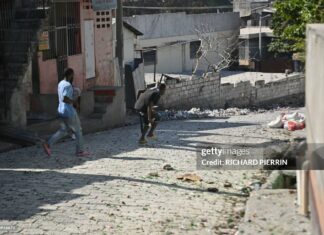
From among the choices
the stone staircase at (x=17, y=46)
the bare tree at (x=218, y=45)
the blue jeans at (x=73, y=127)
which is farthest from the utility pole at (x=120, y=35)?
the bare tree at (x=218, y=45)

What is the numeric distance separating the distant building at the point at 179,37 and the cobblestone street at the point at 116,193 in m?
21.1

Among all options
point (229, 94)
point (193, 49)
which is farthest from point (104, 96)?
point (193, 49)

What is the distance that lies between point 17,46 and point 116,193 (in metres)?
6.07

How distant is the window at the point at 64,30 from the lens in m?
14.9

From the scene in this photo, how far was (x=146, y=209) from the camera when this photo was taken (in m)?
6.84

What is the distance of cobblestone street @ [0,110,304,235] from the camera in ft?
→ 20.4

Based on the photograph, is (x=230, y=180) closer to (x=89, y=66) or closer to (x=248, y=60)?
(x=89, y=66)

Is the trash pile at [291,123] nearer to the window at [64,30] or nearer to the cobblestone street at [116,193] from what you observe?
the cobblestone street at [116,193]

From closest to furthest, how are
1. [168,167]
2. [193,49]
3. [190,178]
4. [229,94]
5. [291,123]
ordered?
[190,178], [168,167], [291,123], [229,94], [193,49]

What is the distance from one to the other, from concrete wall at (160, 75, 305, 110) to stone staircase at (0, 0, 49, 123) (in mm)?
7701

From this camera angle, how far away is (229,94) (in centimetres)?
2319

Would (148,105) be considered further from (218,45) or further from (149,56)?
(218,45)

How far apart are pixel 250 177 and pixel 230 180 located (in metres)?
0.47

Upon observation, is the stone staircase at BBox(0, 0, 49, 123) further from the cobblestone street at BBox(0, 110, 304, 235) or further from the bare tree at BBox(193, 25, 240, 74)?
the bare tree at BBox(193, 25, 240, 74)
